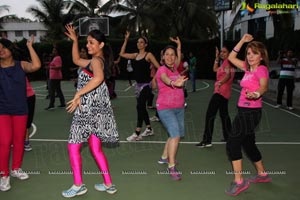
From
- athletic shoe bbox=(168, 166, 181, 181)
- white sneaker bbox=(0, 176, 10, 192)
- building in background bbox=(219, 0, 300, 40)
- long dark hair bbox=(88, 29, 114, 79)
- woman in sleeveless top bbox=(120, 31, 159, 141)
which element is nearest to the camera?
long dark hair bbox=(88, 29, 114, 79)

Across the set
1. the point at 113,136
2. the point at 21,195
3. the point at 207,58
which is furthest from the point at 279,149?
the point at 207,58

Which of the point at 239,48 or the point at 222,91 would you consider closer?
the point at 239,48

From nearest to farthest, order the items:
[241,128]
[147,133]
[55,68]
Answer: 1. [241,128]
2. [147,133]
3. [55,68]

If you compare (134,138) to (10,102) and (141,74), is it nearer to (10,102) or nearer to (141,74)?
(141,74)

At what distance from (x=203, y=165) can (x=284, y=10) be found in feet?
68.2

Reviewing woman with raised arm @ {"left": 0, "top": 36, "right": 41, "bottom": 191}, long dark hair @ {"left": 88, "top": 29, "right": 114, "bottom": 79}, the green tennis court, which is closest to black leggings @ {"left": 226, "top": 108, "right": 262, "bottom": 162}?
the green tennis court

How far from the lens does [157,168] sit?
16.9 feet

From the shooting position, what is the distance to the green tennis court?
13.7 feet

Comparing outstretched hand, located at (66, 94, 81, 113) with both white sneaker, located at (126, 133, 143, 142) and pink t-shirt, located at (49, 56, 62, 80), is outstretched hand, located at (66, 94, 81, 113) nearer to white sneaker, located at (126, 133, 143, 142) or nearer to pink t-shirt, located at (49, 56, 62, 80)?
white sneaker, located at (126, 133, 143, 142)

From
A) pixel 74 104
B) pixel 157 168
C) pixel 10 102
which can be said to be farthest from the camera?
pixel 157 168

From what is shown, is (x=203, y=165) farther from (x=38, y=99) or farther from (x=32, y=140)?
(x=38, y=99)

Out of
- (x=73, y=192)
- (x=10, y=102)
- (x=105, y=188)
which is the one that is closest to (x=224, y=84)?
(x=105, y=188)

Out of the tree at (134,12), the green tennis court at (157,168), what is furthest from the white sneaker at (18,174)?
the tree at (134,12)

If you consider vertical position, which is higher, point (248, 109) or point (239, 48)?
point (239, 48)
